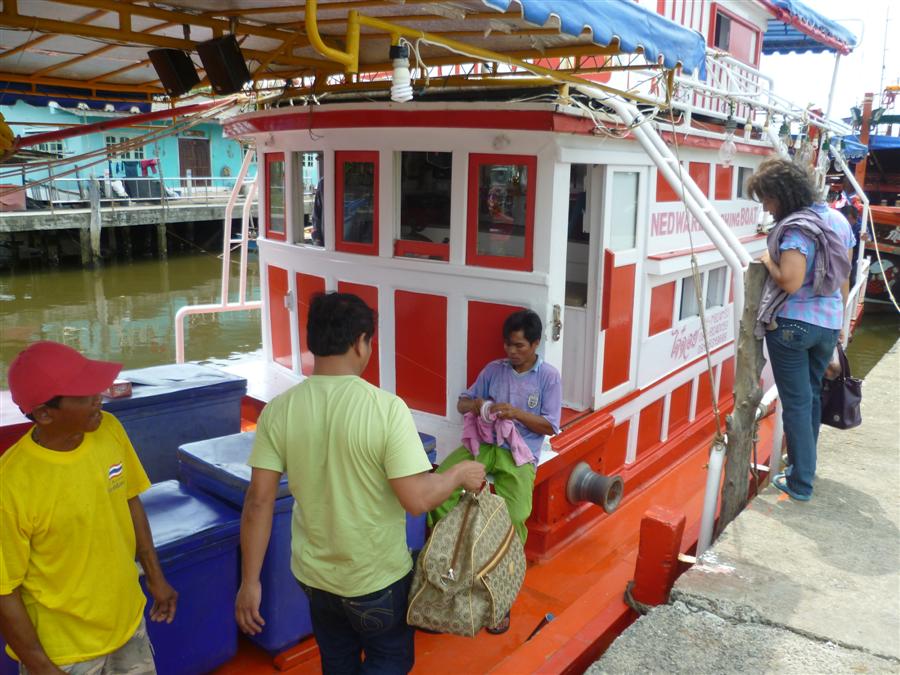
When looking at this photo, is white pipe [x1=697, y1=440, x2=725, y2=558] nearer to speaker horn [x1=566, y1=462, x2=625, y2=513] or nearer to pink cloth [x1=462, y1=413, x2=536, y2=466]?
pink cloth [x1=462, y1=413, x2=536, y2=466]

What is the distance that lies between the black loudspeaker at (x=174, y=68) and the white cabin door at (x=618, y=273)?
A: 260 centimetres

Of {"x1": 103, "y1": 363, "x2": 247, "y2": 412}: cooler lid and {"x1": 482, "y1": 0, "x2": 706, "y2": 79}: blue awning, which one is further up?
{"x1": 482, "y1": 0, "x2": 706, "y2": 79}: blue awning

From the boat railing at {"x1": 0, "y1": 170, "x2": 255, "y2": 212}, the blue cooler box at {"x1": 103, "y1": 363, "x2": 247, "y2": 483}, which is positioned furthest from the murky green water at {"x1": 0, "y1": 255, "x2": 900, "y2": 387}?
the blue cooler box at {"x1": 103, "y1": 363, "x2": 247, "y2": 483}

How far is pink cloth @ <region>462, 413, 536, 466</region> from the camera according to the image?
12.9ft

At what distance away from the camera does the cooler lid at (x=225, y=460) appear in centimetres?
324

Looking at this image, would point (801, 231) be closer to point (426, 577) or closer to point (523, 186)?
point (523, 186)

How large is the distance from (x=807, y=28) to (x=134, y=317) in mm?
15146

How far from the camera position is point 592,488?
4.68 metres

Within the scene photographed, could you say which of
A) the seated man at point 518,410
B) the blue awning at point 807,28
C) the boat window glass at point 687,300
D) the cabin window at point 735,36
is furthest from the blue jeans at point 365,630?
the blue awning at point 807,28

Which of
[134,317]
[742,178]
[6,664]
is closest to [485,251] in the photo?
[6,664]

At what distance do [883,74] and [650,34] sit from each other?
27.8 metres

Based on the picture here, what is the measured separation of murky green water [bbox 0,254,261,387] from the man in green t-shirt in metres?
12.5

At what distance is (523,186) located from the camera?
4.41 meters

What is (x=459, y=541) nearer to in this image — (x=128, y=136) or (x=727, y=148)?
(x=727, y=148)
